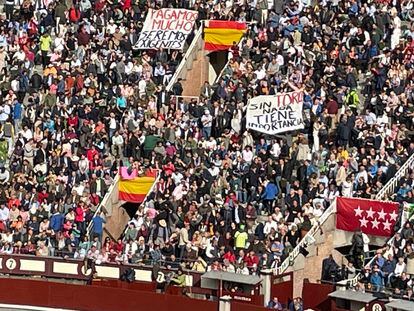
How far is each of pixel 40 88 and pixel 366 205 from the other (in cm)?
1239

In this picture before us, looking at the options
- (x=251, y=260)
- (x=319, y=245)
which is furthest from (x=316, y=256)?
(x=251, y=260)

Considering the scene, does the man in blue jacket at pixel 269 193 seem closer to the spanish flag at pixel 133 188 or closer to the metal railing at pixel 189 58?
the spanish flag at pixel 133 188

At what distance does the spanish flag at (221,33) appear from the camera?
63344 millimetres

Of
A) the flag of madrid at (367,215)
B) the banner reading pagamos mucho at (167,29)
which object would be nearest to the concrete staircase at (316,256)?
the flag of madrid at (367,215)

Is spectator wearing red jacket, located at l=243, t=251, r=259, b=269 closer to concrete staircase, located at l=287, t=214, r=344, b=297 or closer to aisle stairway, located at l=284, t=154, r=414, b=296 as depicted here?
aisle stairway, located at l=284, t=154, r=414, b=296

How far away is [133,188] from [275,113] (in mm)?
4371

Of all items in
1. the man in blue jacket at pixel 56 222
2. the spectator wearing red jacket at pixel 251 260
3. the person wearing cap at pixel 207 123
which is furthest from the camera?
the person wearing cap at pixel 207 123

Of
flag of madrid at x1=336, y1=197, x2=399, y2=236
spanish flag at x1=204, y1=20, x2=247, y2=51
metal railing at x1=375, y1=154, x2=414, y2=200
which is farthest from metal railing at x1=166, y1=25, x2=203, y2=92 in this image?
metal railing at x1=375, y1=154, x2=414, y2=200

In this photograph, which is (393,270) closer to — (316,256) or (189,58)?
(316,256)

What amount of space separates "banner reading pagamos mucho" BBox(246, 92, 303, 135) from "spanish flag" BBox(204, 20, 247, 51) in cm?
544

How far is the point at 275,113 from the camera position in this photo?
57.9 meters

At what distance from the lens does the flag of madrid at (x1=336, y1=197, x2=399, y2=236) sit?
54406 mm

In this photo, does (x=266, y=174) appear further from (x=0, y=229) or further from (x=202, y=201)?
(x=0, y=229)

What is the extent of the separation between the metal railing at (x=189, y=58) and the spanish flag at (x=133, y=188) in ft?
16.9
